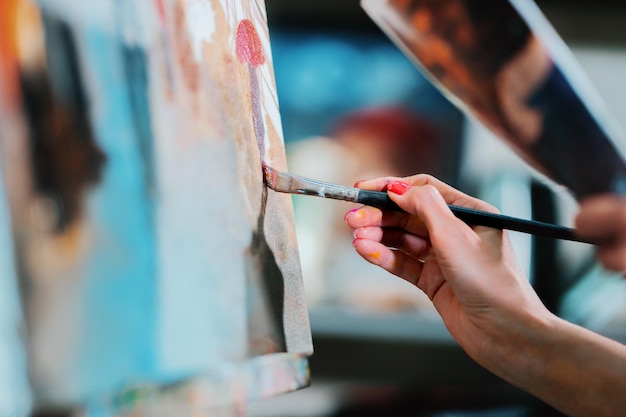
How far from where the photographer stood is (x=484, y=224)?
587 mm

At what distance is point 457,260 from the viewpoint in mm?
561

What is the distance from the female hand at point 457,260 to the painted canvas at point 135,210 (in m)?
0.16

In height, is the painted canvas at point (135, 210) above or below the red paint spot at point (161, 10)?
below

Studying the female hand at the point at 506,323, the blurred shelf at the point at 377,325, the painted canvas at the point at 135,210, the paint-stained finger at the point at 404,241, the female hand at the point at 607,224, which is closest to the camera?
the painted canvas at the point at 135,210

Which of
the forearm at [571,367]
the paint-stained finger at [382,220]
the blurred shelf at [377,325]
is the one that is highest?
the paint-stained finger at [382,220]

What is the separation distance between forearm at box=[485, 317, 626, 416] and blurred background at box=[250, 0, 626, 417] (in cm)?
96

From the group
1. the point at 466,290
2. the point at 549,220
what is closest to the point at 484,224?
the point at 466,290

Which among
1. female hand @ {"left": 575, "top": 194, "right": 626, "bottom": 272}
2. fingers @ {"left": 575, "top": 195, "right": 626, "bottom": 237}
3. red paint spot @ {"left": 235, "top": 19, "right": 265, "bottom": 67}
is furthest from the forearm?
fingers @ {"left": 575, "top": 195, "right": 626, "bottom": 237}

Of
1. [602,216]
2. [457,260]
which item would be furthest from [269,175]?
[602,216]

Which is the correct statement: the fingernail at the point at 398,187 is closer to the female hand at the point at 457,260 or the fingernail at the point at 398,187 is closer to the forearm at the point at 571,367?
the female hand at the point at 457,260

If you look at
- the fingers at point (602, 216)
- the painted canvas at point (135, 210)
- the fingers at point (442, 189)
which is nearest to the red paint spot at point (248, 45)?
the painted canvas at point (135, 210)

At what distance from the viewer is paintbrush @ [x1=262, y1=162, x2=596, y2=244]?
567mm

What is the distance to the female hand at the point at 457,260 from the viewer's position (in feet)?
1.83

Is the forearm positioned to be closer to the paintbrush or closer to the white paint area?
the paintbrush
